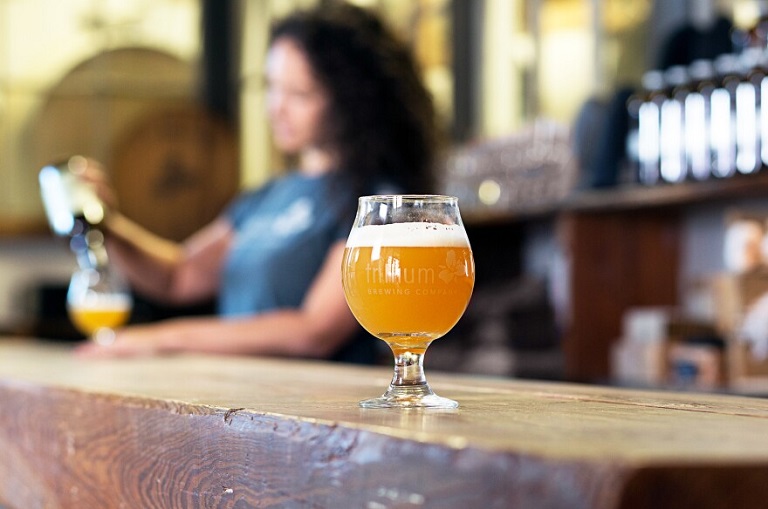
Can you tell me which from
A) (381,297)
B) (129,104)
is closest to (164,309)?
(129,104)

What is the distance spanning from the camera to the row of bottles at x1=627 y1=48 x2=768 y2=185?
2.60 m

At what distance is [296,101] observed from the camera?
2.50 meters

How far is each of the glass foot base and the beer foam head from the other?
0.43ft

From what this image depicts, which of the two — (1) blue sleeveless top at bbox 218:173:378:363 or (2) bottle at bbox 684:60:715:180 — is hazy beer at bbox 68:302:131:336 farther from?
(2) bottle at bbox 684:60:715:180

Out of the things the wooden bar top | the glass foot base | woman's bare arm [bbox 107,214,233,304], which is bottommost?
the wooden bar top

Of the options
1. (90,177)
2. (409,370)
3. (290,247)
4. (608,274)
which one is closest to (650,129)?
(608,274)

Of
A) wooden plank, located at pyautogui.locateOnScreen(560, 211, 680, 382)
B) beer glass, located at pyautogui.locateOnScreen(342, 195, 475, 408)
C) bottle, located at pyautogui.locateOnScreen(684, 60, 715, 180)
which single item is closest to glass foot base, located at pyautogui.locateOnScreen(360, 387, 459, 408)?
beer glass, located at pyautogui.locateOnScreen(342, 195, 475, 408)

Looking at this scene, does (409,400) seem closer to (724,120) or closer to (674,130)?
(724,120)

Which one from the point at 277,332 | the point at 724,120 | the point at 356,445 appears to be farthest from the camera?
the point at 724,120

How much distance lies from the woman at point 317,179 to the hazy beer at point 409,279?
46.5 inches

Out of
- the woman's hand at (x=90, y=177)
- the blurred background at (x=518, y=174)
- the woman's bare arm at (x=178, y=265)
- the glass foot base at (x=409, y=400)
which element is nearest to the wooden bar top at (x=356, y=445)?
the glass foot base at (x=409, y=400)

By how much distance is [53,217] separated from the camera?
2.43m

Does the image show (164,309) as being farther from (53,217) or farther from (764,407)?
(764,407)

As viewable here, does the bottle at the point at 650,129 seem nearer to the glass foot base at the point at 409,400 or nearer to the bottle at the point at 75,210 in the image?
the bottle at the point at 75,210
